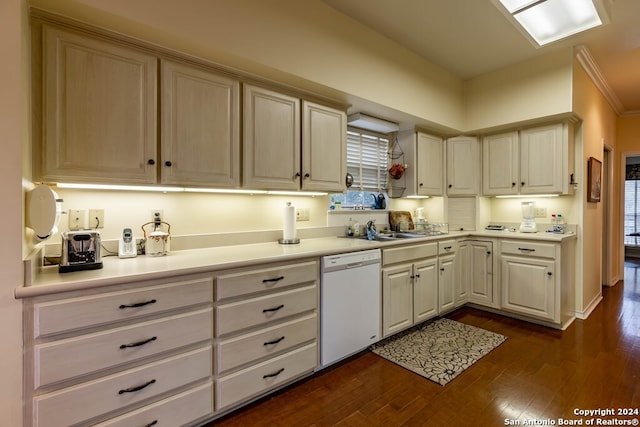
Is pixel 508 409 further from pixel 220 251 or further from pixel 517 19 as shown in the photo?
pixel 517 19

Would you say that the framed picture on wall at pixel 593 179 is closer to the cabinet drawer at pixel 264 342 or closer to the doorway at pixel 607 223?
the doorway at pixel 607 223

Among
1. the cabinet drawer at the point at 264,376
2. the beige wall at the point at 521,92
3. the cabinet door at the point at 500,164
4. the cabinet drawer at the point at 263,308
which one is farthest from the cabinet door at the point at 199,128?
the cabinet door at the point at 500,164

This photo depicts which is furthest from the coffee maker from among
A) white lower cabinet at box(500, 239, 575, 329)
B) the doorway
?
the doorway

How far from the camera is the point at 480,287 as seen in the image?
3557 mm

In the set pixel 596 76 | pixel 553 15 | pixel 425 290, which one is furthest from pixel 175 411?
pixel 596 76

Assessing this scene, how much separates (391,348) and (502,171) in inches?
101

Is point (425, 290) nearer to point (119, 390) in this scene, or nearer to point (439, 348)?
point (439, 348)

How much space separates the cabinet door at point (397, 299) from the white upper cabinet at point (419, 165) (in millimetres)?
1129

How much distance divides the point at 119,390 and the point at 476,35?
376cm

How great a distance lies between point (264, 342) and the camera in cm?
188

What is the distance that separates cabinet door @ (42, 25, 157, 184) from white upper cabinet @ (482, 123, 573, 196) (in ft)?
12.2

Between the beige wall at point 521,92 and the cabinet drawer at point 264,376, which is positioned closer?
the cabinet drawer at point 264,376

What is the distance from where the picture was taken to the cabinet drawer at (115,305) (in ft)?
4.11

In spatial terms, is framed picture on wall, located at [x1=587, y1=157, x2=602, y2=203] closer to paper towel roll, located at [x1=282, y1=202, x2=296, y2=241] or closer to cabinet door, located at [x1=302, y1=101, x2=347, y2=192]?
cabinet door, located at [x1=302, y1=101, x2=347, y2=192]
